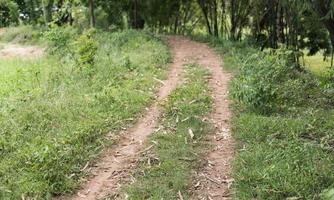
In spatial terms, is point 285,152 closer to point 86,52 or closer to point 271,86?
point 271,86

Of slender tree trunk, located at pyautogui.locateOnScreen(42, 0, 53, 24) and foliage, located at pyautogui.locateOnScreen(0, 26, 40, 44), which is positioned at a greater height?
slender tree trunk, located at pyautogui.locateOnScreen(42, 0, 53, 24)

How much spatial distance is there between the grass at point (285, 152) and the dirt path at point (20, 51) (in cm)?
1120

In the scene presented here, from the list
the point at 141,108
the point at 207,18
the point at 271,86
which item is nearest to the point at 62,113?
the point at 141,108

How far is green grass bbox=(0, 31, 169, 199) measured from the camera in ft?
19.3

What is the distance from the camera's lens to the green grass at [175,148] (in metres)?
5.55

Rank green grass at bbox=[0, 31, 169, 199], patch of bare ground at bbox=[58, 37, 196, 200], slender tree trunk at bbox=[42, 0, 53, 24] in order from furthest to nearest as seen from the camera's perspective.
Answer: slender tree trunk at bbox=[42, 0, 53, 24], green grass at bbox=[0, 31, 169, 199], patch of bare ground at bbox=[58, 37, 196, 200]

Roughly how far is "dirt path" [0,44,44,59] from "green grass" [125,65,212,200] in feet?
32.1

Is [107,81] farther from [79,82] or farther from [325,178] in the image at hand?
[325,178]

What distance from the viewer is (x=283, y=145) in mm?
6434

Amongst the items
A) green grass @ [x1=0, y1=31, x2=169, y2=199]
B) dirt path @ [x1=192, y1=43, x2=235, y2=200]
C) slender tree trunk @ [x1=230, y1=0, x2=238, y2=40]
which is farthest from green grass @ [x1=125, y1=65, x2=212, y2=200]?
slender tree trunk @ [x1=230, y1=0, x2=238, y2=40]

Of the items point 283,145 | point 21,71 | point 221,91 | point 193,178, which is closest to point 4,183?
point 193,178

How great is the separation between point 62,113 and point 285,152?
13.0ft

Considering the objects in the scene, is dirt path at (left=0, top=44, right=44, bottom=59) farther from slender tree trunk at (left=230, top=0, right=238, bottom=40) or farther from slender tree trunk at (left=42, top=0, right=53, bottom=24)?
slender tree trunk at (left=230, top=0, right=238, bottom=40)

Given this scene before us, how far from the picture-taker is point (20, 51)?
18922mm
